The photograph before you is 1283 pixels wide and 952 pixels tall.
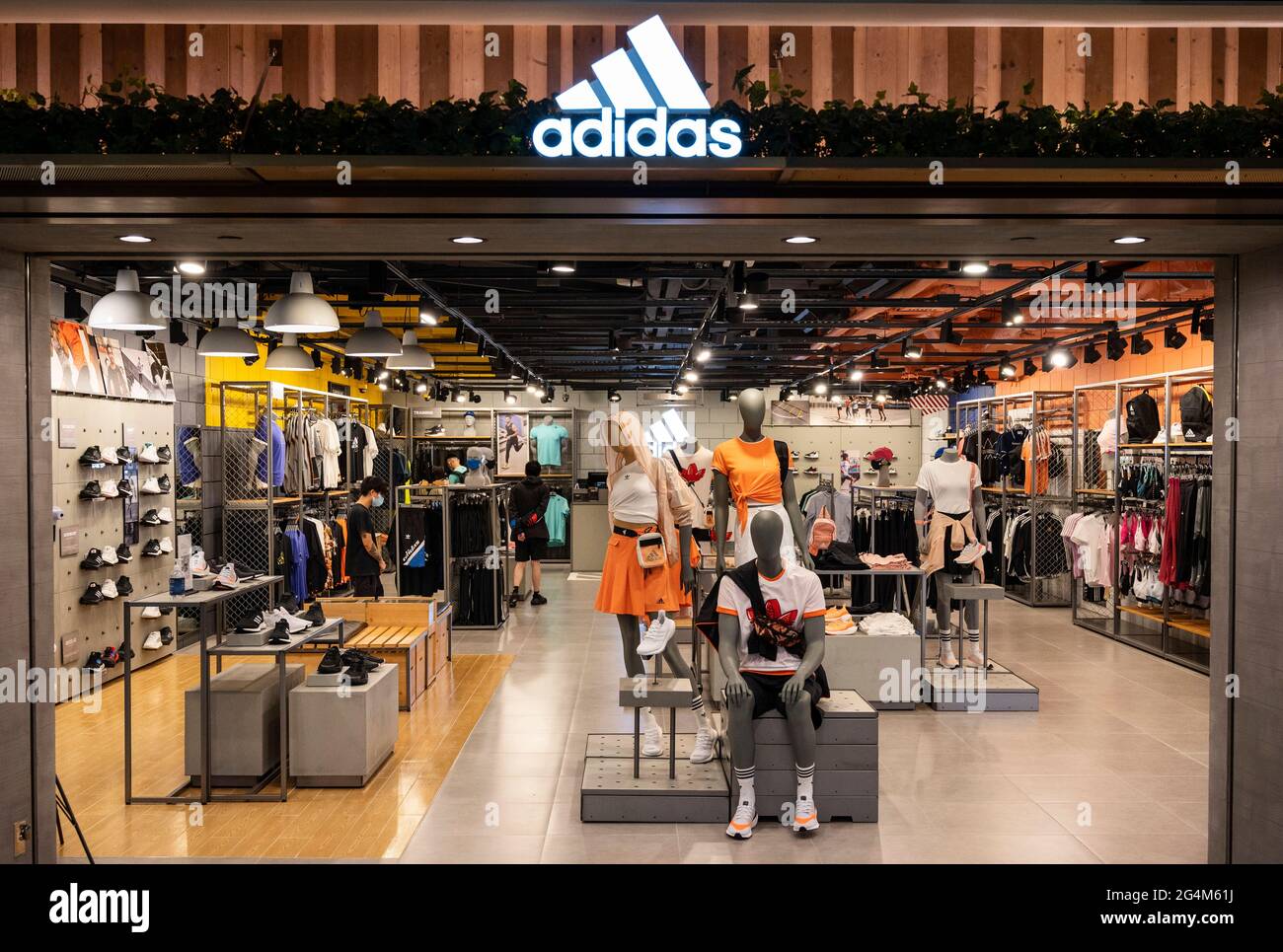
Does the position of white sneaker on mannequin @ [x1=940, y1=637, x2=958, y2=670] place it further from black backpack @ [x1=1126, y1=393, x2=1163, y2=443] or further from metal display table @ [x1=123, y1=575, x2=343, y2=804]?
metal display table @ [x1=123, y1=575, x2=343, y2=804]

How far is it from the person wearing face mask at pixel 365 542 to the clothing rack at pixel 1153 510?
285 inches

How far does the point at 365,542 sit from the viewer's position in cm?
870

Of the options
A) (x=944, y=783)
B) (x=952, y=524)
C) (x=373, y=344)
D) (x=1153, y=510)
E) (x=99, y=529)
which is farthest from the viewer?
(x=1153, y=510)

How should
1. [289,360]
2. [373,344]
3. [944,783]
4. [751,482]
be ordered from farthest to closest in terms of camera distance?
[289,360]
[373,344]
[751,482]
[944,783]

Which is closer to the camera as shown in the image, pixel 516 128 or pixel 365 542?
pixel 516 128

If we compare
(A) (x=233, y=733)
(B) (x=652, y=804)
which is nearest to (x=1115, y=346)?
(B) (x=652, y=804)

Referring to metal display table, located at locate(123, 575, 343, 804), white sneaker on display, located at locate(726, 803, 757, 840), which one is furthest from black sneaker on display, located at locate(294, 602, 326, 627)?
white sneaker on display, located at locate(726, 803, 757, 840)

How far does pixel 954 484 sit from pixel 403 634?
4436mm

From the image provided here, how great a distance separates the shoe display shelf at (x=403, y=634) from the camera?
659cm

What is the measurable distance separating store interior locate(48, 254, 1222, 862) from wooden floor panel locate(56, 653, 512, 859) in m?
0.03

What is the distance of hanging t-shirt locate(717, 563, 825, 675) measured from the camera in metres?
4.29

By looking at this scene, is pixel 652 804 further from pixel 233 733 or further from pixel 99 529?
pixel 99 529
